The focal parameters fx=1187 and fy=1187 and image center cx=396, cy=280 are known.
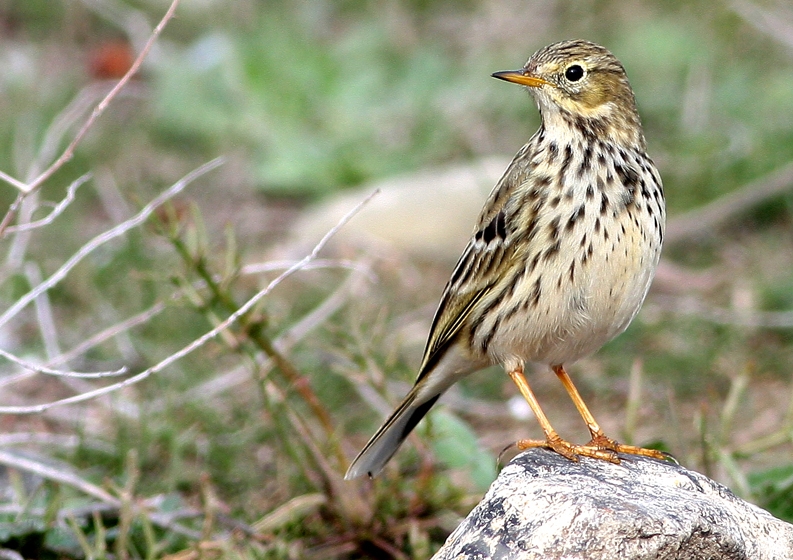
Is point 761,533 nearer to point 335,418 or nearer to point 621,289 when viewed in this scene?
point 621,289

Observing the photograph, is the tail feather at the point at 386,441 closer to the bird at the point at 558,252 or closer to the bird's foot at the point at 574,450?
the bird at the point at 558,252

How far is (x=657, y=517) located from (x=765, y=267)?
15.1 ft

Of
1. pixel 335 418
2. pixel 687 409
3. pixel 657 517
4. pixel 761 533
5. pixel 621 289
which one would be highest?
pixel 621 289

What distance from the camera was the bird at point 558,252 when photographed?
4.04 m

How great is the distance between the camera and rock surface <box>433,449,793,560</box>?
319 centimetres

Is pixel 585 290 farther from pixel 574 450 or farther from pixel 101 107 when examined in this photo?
pixel 101 107

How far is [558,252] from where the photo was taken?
4.05 metres

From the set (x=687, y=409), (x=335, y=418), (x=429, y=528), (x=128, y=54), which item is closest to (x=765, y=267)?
(x=687, y=409)

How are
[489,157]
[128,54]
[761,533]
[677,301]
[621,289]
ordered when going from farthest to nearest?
[128,54] < [489,157] < [677,301] < [621,289] < [761,533]

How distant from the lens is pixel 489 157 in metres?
8.52

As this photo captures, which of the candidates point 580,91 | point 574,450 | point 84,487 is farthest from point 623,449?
point 84,487

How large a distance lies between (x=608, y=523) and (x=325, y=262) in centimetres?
220

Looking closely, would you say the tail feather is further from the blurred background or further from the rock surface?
the rock surface

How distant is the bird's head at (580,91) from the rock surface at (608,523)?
141cm
